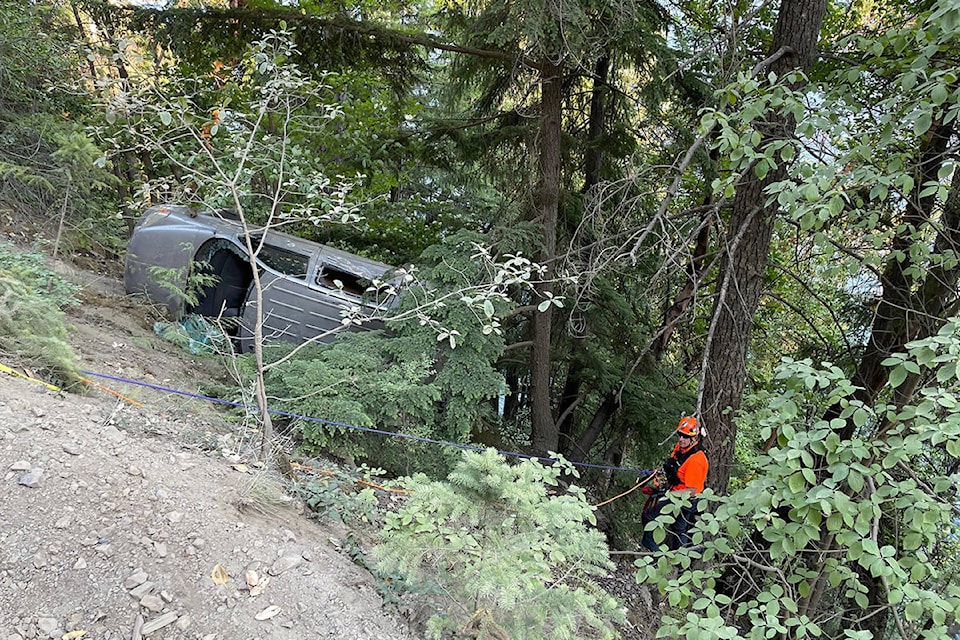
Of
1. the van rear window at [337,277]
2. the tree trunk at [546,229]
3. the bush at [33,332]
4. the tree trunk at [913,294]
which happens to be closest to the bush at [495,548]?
the bush at [33,332]

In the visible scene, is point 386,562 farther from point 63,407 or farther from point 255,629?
point 63,407

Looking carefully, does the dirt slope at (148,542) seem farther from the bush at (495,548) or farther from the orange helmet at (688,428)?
the orange helmet at (688,428)

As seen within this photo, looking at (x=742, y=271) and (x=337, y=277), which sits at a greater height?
(x=742, y=271)

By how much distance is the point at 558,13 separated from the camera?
5.61 metres

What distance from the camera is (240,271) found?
28.2ft

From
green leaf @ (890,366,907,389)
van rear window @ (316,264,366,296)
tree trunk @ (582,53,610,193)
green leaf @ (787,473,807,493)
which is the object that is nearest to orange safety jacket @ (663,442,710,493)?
green leaf @ (787,473,807,493)

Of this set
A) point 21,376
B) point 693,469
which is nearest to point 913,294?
point 693,469

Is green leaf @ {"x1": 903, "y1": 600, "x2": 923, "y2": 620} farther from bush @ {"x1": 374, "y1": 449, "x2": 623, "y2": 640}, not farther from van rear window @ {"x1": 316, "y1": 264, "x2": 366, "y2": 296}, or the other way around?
van rear window @ {"x1": 316, "y1": 264, "x2": 366, "y2": 296}

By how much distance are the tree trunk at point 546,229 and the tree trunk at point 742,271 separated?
2112 mm

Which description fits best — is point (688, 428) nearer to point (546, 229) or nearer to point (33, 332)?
point (546, 229)

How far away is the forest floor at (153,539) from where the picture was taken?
2.65 meters

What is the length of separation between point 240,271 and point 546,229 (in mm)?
4650

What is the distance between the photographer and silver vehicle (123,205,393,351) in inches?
305

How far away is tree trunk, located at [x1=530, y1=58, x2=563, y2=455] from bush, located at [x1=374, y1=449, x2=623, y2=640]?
3752mm
